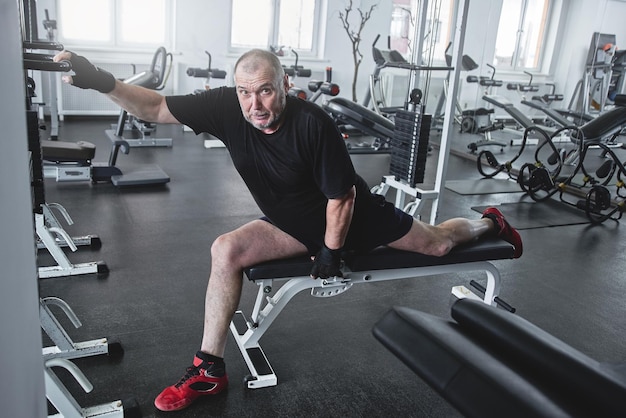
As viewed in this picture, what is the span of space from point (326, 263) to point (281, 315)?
2.13 ft

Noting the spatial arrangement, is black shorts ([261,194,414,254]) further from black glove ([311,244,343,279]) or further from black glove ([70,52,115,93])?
black glove ([70,52,115,93])

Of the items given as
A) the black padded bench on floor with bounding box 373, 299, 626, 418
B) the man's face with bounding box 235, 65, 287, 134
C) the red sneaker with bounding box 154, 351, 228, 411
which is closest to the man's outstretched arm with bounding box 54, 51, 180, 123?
the man's face with bounding box 235, 65, 287, 134

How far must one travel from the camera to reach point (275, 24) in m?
7.60

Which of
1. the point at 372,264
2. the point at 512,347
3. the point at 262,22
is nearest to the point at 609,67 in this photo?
the point at 372,264

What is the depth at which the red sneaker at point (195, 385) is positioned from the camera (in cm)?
175

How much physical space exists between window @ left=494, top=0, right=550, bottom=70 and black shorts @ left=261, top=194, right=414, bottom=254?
3.05 meters

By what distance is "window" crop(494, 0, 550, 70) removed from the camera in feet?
14.1

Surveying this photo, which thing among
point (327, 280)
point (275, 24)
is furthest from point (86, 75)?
point (275, 24)

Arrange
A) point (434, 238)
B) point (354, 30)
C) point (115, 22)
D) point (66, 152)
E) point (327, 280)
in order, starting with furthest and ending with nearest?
point (354, 30) < point (115, 22) < point (66, 152) < point (434, 238) < point (327, 280)

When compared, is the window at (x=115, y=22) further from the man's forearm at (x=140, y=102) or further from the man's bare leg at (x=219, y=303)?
the man's bare leg at (x=219, y=303)

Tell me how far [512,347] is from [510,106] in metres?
5.24

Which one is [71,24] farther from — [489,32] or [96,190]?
[489,32]

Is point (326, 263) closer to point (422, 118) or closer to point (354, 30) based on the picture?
point (422, 118)

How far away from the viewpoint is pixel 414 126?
311 centimetres
